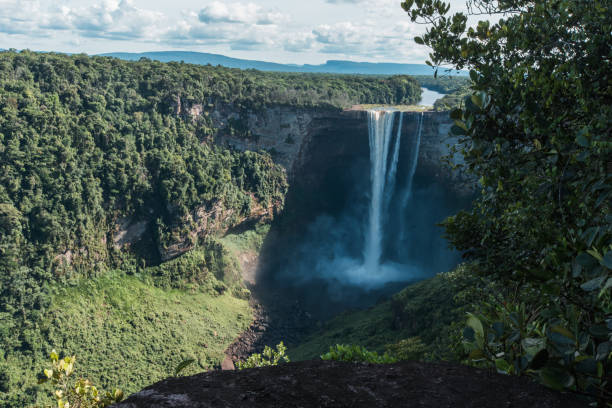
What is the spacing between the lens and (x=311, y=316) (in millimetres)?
34500

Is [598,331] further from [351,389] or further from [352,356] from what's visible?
[352,356]

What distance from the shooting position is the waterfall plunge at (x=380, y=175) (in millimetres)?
37875

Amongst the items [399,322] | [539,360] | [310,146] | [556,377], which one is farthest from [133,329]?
[556,377]

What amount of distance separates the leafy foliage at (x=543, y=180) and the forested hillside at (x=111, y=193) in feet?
89.0

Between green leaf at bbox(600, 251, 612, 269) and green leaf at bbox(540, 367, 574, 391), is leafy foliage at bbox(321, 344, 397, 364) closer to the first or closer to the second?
green leaf at bbox(540, 367, 574, 391)

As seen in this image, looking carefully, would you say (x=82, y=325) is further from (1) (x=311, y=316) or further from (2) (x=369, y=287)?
(2) (x=369, y=287)

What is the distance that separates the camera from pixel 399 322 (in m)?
25.1

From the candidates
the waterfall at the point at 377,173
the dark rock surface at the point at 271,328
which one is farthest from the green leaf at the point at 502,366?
the waterfall at the point at 377,173

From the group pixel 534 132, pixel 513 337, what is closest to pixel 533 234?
pixel 534 132

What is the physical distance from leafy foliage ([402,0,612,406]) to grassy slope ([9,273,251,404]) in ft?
86.9

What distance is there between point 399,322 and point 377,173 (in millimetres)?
17581

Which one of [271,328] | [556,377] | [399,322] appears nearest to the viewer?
[556,377]

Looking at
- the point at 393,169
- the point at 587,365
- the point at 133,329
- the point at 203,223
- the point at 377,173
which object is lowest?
the point at 133,329

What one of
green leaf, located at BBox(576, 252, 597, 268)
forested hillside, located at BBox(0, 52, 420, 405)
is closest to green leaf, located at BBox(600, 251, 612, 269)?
green leaf, located at BBox(576, 252, 597, 268)
